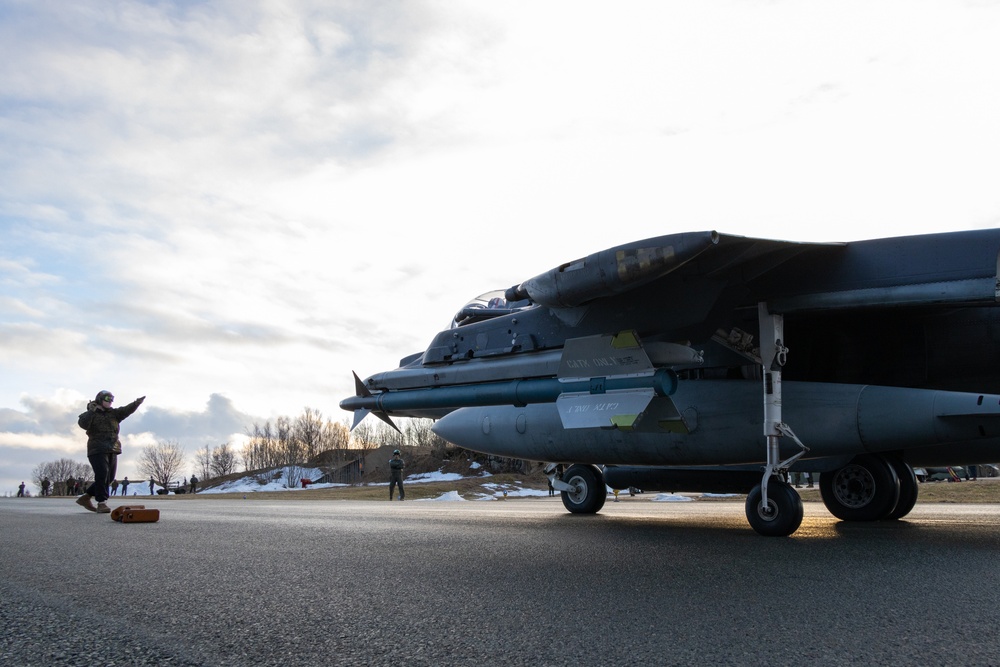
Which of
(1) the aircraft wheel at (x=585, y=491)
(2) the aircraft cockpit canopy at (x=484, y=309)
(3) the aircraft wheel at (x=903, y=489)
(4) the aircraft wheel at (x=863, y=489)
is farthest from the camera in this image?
(1) the aircraft wheel at (x=585, y=491)

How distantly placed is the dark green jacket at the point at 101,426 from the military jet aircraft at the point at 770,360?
5.53m

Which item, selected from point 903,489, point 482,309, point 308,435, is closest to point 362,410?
point 482,309

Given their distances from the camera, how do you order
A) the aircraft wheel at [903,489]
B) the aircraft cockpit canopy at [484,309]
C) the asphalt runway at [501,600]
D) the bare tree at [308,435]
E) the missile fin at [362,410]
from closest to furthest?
the asphalt runway at [501,600] < the aircraft wheel at [903,489] < the aircraft cockpit canopy at [484,309] < the missile fin at [362,410] < the bare tree at [308,435]

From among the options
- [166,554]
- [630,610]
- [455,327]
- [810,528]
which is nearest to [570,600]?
[630,610]

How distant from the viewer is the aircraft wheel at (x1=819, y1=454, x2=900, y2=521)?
9.13 meters

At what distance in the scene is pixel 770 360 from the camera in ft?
25.3

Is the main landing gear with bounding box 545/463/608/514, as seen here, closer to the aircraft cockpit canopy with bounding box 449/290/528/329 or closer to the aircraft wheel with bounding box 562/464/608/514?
the aircraft wheel with bounding box 562/464/608/514

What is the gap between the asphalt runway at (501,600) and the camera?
2.89 meters

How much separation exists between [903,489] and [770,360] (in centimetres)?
338

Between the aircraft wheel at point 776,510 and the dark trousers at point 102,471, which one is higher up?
the dark trousers at point 102,471

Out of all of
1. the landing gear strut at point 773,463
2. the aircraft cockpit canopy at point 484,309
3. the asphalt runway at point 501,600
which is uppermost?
the aircraft cockpit canopy at point 484,309

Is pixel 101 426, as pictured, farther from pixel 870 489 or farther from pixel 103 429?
pixel 870 489

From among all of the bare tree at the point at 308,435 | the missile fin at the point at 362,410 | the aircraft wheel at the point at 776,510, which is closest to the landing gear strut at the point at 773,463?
the aircraft wheel at the point at 776,510

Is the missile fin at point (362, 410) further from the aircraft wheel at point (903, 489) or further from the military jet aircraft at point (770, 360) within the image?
the aircraft wheel at point (903, 489)
